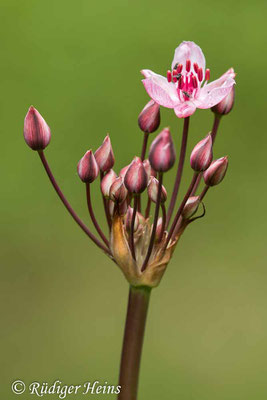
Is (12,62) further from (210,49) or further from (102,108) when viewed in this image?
(210,49)

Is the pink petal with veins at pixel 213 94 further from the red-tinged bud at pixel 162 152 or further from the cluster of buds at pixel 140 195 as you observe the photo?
the red-tinged bud at pixel 162 152

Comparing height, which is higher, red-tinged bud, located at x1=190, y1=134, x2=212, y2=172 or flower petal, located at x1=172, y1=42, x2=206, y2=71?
flower petal, located at x1=172, y1=42, x2=206, y2=71

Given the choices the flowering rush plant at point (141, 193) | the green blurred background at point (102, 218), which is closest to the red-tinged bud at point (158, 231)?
the flowering rush plant at point (141, 193)

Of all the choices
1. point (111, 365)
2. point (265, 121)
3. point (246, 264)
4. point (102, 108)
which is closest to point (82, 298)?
point (111, 365)

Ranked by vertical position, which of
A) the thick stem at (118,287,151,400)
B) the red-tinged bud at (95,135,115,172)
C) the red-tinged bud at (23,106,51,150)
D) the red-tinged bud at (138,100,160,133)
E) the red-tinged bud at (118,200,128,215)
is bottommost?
the thick stem at (118,287,151,400)

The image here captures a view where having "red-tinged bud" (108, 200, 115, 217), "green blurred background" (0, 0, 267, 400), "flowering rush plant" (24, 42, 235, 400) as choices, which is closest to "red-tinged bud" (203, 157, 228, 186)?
"flowering rush plant" (24, 42, 235, 400)

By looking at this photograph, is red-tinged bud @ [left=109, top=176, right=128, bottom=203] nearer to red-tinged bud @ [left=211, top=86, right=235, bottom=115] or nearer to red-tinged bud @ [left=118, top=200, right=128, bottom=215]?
red-tinged bud @ [left=118, top=200, right=128, bottom=215]

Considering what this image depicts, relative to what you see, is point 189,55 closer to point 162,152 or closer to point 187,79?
point 187,79
